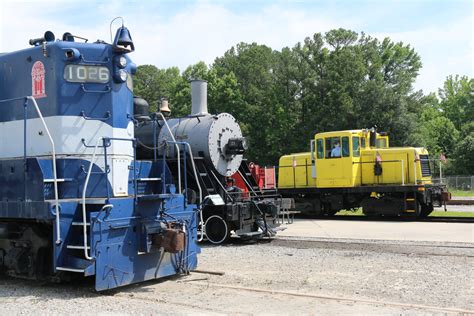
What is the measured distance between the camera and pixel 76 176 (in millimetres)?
7379

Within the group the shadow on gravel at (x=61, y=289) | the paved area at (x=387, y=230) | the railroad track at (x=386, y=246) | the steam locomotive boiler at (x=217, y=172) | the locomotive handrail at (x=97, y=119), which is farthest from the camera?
the paved area at (x=387, y=230)

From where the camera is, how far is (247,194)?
A: 1266cm

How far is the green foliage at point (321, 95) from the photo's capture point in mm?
43188

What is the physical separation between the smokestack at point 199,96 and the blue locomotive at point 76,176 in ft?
15.8

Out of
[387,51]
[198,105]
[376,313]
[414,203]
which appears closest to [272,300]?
[376,313]

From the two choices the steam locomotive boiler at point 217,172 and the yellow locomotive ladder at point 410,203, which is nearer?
the steam locomotive boiler at point 217,172

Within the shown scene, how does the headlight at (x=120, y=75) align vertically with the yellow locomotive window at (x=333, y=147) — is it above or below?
above

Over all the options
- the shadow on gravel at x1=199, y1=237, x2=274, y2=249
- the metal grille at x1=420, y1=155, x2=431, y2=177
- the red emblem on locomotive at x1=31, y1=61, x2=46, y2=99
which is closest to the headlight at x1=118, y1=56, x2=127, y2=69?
the red emblem on locomotive at x1=31, y1=61, x2=46, y2=99

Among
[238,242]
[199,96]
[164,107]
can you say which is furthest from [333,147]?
[164,107]

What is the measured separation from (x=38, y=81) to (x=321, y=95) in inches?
1596

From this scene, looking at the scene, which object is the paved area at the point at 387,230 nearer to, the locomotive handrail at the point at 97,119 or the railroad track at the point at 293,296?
the railroad track at the point at 293,296

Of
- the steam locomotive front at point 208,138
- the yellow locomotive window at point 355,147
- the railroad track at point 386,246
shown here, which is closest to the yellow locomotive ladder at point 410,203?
the yellow locomotive window at point 355,147

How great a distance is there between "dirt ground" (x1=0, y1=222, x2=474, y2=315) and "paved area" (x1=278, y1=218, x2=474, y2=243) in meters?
2.70

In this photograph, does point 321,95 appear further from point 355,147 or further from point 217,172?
point 217,172
